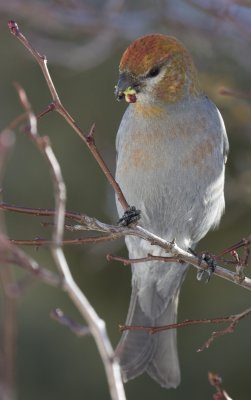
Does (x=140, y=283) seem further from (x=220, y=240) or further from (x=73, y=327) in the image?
(x=73, y=327)

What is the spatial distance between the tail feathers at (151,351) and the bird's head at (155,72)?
119cm

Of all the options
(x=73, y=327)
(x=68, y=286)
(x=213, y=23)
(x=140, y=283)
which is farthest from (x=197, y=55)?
(x=68, y=286)

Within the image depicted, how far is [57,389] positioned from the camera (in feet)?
20.4

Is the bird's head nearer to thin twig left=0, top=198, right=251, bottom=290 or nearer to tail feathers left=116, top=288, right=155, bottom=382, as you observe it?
thin twig left=0, top=198, right=251, bottom=290

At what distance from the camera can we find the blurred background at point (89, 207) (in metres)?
5.66

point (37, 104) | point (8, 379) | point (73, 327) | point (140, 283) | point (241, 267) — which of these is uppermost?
point (37, 104)

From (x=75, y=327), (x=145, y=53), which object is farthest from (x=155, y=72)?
(x=75, y=327)

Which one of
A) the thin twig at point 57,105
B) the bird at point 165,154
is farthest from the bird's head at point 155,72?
the thin twig at point 57,105

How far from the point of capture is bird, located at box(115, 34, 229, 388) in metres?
3.96

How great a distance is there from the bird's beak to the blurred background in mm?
1629

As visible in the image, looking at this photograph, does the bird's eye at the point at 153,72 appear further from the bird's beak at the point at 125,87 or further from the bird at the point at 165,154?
the bird's beak at the point at 125,87

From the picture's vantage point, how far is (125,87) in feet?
12.3

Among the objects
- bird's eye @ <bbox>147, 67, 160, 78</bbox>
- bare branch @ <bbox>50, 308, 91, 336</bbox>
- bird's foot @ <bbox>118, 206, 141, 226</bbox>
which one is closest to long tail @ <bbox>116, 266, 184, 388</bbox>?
bird's foot @ <bbox>118, 206, 141, 226</bbox>

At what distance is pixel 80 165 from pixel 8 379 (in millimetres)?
4414
